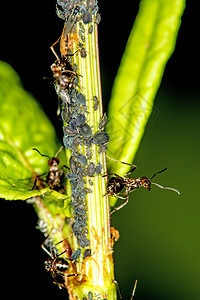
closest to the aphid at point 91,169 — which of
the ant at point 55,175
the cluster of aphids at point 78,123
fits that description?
the cluster of aphids at point 78,123

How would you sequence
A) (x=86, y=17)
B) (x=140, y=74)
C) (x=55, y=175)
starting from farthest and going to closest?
(x=55, y=175), (x=140, y=74), (x=86, y=17)

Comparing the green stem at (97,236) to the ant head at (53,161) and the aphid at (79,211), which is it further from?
the ant head at (53,161)

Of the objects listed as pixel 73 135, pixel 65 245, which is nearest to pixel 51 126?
pixel 73 135

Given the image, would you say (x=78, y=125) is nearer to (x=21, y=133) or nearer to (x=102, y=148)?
(x=102, y=148)

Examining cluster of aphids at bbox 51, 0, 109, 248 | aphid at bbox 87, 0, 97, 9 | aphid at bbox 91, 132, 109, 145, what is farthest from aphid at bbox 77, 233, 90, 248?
aphid at bbox 87, 0, 97, 9

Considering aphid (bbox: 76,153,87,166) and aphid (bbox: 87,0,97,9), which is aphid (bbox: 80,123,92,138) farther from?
aphid (bbox: 87,0,97,9)

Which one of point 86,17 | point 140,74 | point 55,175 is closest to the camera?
point 86,17

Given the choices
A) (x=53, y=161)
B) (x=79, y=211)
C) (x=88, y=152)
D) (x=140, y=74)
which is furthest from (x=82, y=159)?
(x=140, y=74)
